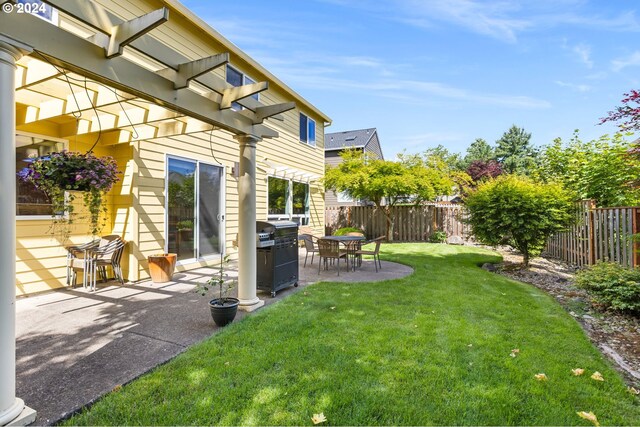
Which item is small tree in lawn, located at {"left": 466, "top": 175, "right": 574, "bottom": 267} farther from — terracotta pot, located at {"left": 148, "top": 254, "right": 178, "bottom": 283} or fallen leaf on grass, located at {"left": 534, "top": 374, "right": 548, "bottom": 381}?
terracotta pot, located at {"left": 148, "top": 254, "right": 178, "bottom": 283}

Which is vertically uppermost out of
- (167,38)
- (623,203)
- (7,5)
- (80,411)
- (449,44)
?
(449,44)

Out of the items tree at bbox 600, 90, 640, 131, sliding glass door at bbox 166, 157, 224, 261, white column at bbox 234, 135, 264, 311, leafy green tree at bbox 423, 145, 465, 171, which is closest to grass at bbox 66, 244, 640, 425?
white column at bbox 234, 135, 264, 311

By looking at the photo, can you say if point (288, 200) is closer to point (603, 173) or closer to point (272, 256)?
point (272, 256)

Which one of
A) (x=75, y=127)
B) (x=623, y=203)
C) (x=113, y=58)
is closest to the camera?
(x=113, y=58)

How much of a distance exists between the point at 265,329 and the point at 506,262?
24.3 feet

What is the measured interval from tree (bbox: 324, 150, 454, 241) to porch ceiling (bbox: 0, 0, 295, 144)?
8.37m

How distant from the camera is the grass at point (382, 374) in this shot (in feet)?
6.79

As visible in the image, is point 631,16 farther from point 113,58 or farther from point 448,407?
point 113,58

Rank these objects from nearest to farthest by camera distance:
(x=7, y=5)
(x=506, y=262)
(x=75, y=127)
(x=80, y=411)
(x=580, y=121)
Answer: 1. (x=7, y=5)
2. (x=80, y=411)
3. (x=75, y=127)
4. (x=506, y=262)
5. (x=580, y=121)

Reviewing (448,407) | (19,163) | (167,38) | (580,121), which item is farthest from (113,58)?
(580,121)

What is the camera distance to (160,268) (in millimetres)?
5730

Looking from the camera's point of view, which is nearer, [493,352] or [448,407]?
[448,407]

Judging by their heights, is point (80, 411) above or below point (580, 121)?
below

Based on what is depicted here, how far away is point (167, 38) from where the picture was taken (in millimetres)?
6055
